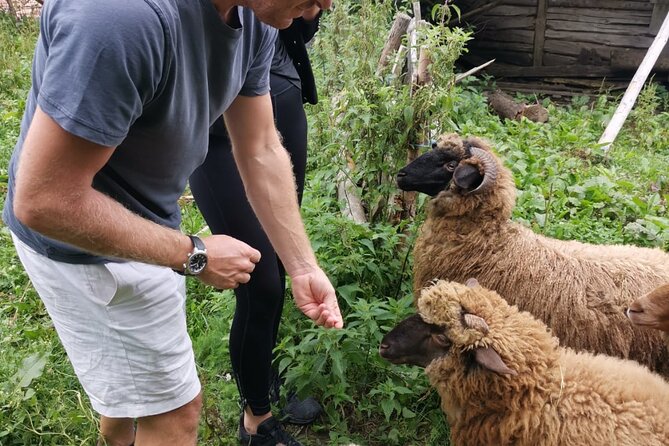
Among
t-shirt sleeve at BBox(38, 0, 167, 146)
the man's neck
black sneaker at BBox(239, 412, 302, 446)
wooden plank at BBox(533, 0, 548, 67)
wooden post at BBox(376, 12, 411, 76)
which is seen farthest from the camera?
wooden plank at BBox(533, 0, 548, 67)

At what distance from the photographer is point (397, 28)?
4688 millimetres

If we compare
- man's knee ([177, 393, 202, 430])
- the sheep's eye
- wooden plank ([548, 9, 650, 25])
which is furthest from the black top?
wooden plank ([548, 9, 650, 25])

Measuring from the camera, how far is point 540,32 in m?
10.1

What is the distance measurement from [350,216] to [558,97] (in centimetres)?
711

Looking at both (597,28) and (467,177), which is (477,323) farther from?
(597,28)

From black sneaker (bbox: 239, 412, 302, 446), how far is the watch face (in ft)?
4.86

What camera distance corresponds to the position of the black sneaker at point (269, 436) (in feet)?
10.2

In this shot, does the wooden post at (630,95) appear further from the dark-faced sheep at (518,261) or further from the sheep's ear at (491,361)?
the sheep's ear at (491,361)

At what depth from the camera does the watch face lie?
6.13ft

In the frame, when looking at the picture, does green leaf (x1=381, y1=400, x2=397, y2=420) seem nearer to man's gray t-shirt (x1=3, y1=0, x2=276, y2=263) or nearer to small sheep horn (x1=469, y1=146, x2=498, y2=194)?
small sheep horn (x1=469, y1=146, x2=498, y2=194)

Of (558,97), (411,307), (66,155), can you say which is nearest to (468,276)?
(411,307)

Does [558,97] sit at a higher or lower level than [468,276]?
lower

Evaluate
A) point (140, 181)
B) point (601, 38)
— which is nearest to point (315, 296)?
point (140, 181)

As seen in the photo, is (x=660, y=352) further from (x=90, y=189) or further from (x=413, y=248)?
(x=90, y=189)
